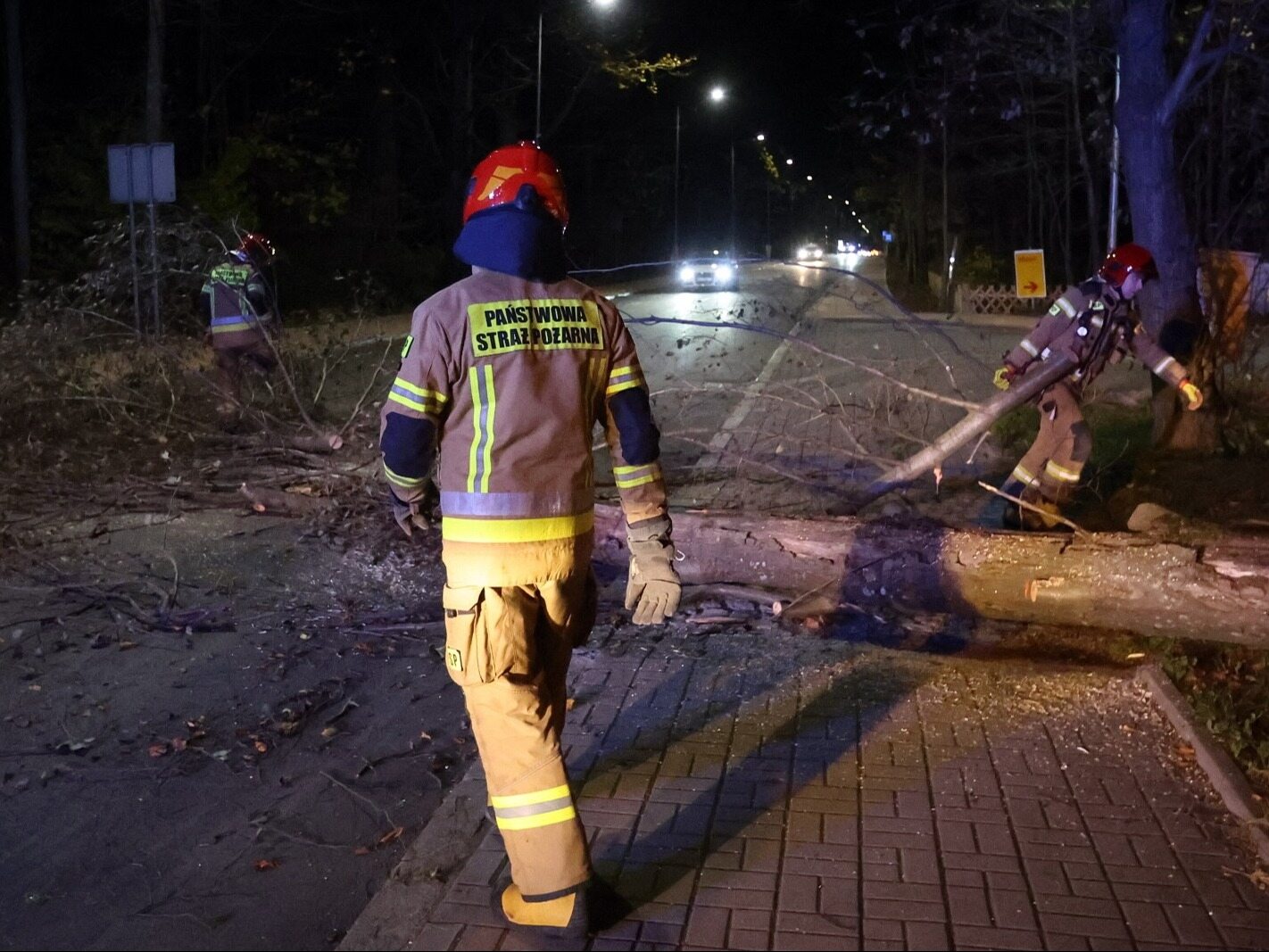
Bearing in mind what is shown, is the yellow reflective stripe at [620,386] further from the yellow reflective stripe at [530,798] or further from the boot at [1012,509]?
the boot at [1012,509]

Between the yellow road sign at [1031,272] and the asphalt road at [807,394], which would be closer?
the asphalt road at [807,394]

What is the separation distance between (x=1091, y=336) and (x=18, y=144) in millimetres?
18547

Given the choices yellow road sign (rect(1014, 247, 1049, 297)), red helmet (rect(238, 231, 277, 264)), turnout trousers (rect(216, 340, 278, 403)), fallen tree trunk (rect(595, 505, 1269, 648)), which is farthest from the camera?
yellow road sign (rect(1014, 247, 1049, 297))

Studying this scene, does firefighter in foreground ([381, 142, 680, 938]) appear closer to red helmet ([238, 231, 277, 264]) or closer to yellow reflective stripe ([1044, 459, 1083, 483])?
yellow reflective stripe ([1044, 459, 1083, 483])

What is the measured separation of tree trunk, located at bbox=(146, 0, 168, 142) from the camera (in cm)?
1858

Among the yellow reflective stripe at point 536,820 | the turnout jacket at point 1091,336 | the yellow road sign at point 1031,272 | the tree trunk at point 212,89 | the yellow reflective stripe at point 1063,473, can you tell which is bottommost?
the yellow reflective stripe at point 536,820

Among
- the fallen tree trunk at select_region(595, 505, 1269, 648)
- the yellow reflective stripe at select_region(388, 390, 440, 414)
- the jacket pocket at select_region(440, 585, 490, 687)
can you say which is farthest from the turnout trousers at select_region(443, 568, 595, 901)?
the fallen tree trunk at select_region(595, 505, 1269, 648)

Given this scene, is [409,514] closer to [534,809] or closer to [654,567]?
[654,567]

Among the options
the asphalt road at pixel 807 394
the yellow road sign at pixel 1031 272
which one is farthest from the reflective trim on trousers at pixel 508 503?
the yellow road sign at pixel 1031 272

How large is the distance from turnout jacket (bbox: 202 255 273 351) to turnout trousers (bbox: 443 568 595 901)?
20.8ft

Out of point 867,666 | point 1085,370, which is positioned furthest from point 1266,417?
point 867,666

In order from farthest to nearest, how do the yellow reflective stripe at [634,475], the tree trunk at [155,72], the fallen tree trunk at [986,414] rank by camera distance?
the tree trunk at [155,72] < the fallen tree trunk at [986,414] < the yellow reflective stripe at [634,475]

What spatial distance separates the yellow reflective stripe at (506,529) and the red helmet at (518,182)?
0.79 m

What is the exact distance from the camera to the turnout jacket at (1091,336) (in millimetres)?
6832
